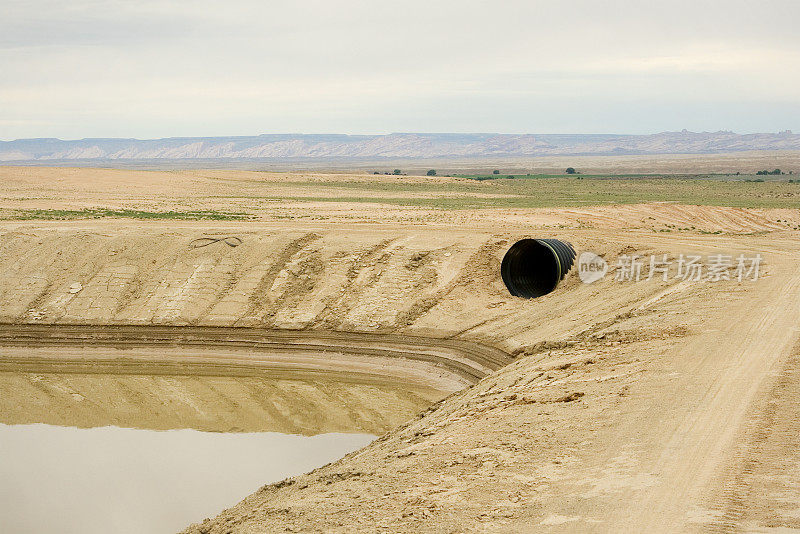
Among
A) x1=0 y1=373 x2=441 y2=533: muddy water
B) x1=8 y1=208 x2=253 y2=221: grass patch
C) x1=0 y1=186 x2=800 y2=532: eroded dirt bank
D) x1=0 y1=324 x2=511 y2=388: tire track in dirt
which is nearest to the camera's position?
x1=0 y1=186 x2=800 y2=532: eroded dirt bank

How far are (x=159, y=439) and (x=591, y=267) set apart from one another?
14873mm

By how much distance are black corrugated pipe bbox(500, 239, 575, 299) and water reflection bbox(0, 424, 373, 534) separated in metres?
10.3

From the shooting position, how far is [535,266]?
102 ft

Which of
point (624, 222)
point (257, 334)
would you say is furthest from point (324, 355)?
point (624, 222)

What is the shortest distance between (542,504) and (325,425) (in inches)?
451

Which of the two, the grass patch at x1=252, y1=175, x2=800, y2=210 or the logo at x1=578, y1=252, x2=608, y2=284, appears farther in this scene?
the grass patch at x1=252, y1=175, x2=800, y2=210

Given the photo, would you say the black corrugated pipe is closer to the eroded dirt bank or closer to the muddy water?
the eroded dirt bank

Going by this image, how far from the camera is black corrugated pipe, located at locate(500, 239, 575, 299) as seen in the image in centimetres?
2836

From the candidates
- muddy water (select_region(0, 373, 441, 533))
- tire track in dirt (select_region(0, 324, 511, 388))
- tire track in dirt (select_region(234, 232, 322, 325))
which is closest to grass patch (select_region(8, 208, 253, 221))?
tire track in dirt (select_region(234, 232, 322, 325))

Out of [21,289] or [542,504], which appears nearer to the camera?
[542,504]

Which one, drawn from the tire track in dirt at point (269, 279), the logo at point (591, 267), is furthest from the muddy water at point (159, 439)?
the logo at point (591, 267)

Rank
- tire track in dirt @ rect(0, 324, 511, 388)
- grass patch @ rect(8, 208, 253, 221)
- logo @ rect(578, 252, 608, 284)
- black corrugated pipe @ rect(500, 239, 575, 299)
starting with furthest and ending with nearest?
1. grass patch @ rect(8, 208, 253, 221)
2. black corrugated pipe @ rect(500, 239, 575, 299)
3. logo @ rect(578, 252, 608, 284)
4. tire track in dirt @ rect(0, 324, 511, 388)

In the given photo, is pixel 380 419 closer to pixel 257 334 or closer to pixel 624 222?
pixel 257 334

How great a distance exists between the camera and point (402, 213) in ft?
168
